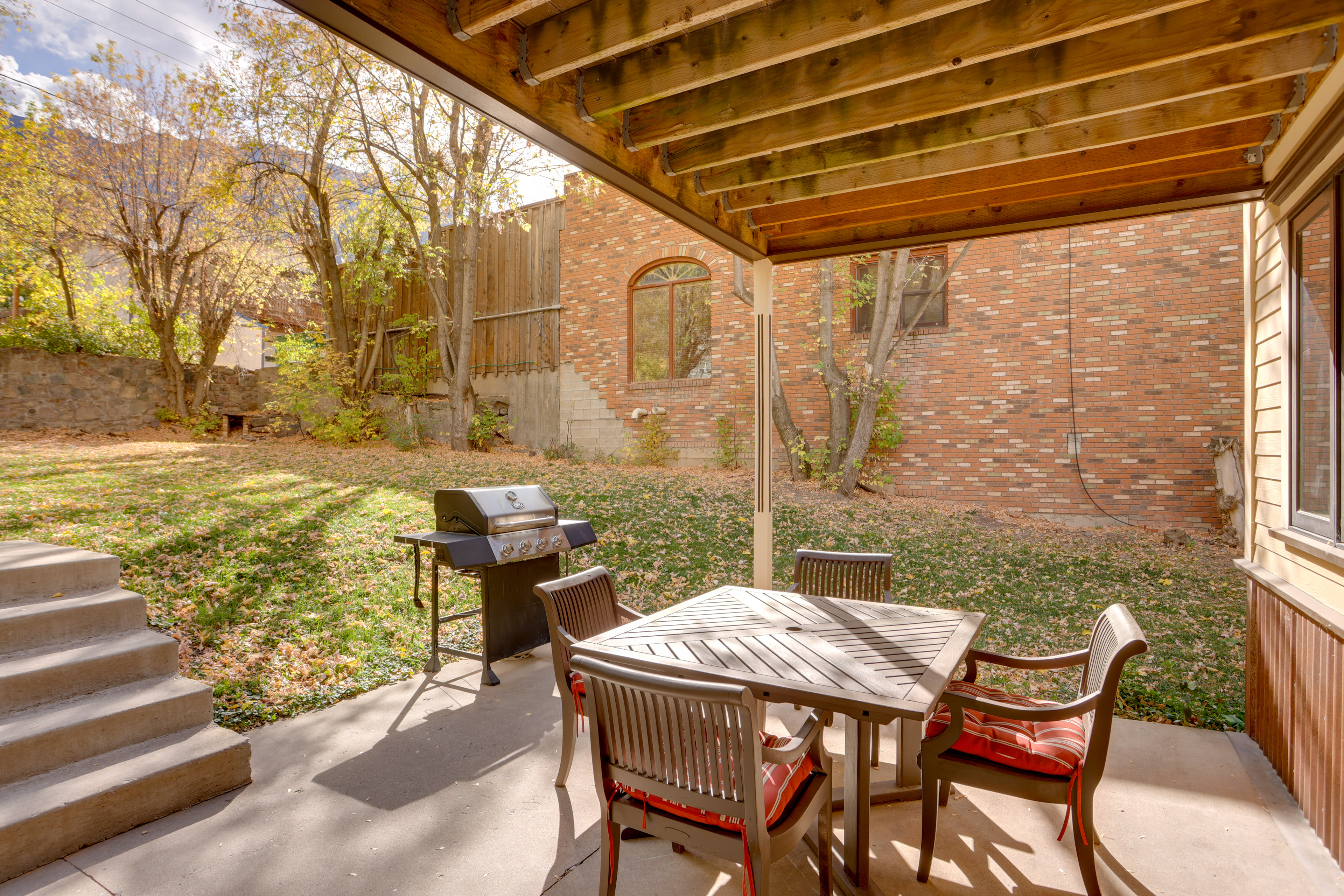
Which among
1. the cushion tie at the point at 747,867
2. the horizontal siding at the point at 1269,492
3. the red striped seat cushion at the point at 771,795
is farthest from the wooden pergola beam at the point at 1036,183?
the cushion tie at the point at 747,867

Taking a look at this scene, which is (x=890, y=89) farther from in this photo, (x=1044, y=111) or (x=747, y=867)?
(x=747, y=867)

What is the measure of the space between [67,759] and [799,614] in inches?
113

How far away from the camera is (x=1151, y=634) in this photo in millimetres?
5059

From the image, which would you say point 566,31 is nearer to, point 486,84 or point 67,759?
point 486,84

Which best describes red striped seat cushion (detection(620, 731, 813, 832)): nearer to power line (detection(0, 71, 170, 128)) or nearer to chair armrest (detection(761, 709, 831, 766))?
chair armrest (detection(761, 709, 831, 766))

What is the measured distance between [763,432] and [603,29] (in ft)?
8.16

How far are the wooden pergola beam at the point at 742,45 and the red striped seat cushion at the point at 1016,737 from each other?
216 centimetres

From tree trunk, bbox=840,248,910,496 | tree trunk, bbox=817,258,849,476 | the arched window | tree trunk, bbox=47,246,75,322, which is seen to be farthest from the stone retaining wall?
tree trunk, bbox=840,248,910,496

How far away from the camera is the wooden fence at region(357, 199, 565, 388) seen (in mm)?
11719

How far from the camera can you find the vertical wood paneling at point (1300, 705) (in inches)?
91.0

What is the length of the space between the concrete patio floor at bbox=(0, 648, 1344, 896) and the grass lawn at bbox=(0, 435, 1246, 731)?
814mm

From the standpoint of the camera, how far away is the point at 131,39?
382 inches

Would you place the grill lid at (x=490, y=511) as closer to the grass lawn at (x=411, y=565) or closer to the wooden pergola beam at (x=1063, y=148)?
the grass lawn at (x=411, y=565)

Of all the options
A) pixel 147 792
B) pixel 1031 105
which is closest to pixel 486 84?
pixel 1031 105
